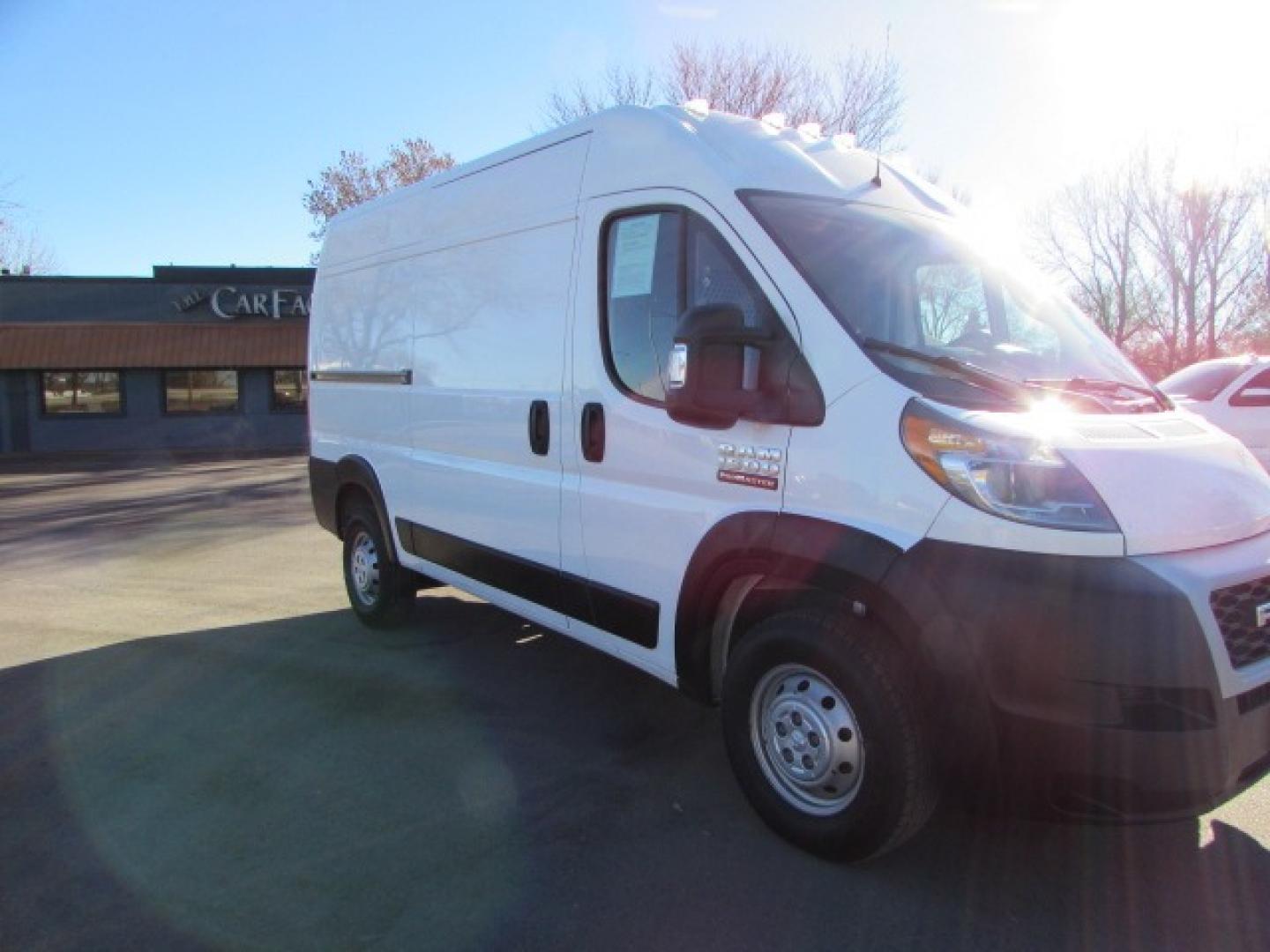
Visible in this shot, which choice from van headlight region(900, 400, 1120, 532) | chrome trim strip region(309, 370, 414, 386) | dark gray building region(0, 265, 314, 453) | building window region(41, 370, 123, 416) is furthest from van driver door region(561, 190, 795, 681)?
building window region(41, 370, 123, 416)

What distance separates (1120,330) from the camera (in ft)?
93.9

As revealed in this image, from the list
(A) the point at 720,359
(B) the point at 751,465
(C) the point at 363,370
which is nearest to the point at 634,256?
(A) the point at 720,359

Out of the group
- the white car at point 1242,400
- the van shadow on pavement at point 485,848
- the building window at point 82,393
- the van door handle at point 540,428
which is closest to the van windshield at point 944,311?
the van door handle at point 540,428

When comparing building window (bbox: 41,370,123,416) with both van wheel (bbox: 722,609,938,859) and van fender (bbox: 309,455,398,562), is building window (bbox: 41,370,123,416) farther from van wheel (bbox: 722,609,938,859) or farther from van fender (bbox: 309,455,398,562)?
van wheel (bbox: 722,609,938,859)

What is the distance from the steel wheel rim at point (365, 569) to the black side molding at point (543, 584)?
0.62 metres

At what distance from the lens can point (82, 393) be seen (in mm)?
26047

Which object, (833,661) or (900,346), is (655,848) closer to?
(833,661)

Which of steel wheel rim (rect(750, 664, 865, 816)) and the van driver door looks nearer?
steel wheel rim (rect(750, 664, 865, 816))

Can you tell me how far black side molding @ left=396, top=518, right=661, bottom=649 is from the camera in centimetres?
360

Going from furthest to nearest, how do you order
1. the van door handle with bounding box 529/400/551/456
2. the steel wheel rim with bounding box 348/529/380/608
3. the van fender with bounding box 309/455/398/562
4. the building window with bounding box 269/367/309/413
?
the building window with bounding box 269/367/309/413 → the steel wheel rim with bounding box 348/529/380/608 → the van fender with bounding box 309/455/398/562 → the van door handle with bounding box 529/400/551/456

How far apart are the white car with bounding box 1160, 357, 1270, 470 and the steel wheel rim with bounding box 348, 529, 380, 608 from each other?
7.66 m

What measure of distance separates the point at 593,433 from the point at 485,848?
1609 millimetres

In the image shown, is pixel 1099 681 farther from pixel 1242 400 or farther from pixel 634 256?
pixel 1242 400

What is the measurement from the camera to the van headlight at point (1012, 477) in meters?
2.42
